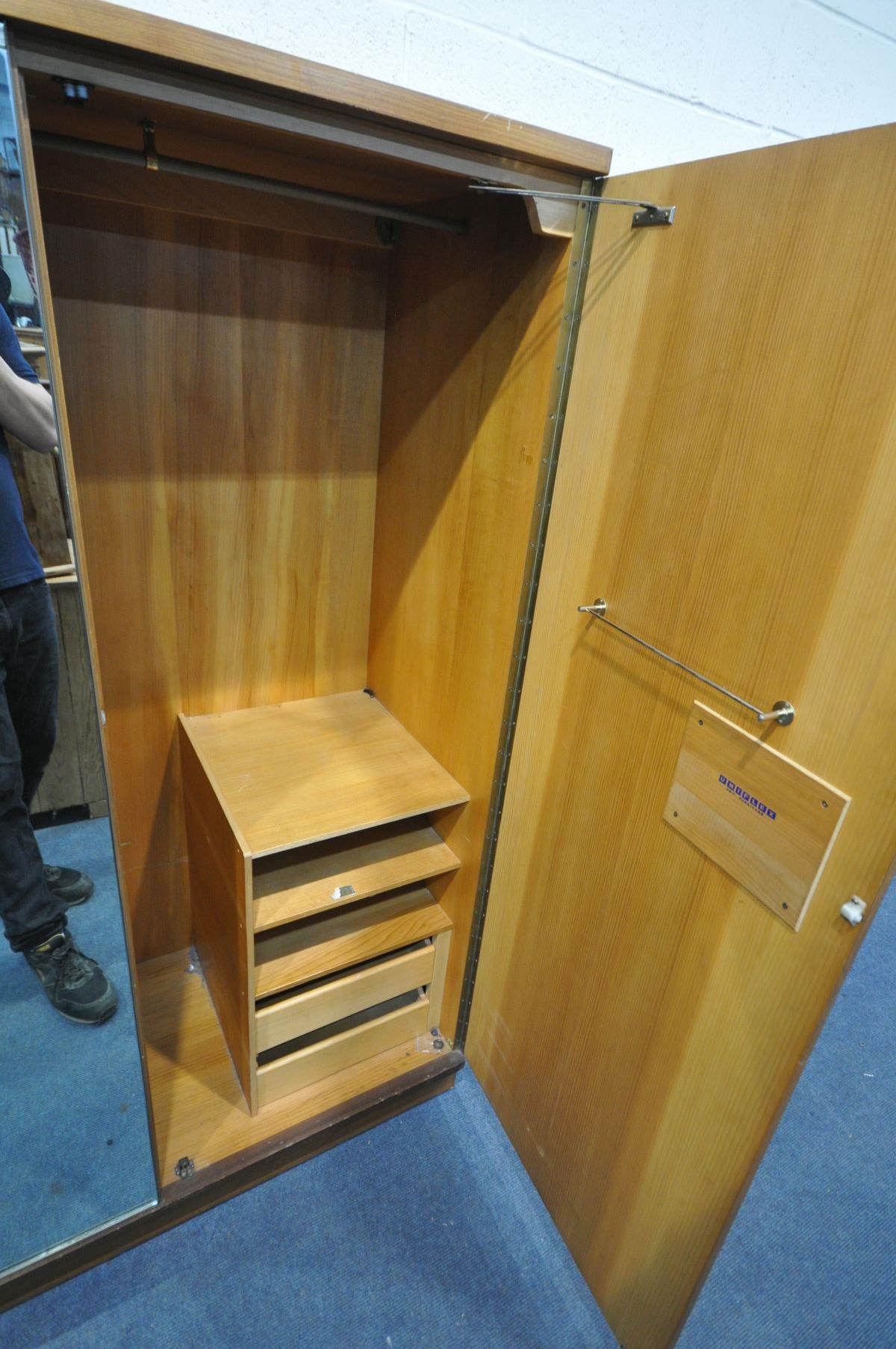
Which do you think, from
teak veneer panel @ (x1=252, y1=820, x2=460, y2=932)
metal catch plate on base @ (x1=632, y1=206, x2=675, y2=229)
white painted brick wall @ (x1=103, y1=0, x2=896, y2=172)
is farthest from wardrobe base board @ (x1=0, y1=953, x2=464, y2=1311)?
white painted brick wall @ (x1=103, y1=0, x2=896, y2=172)

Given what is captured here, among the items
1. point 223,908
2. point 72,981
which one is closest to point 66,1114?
point 72,981

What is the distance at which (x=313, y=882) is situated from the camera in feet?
4.33

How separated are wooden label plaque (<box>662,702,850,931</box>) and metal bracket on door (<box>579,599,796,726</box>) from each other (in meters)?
0.03

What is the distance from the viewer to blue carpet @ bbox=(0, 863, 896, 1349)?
1198 millimetres

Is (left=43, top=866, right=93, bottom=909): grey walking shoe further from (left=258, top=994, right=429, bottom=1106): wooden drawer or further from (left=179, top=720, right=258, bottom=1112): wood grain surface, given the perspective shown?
(left=258, top=994, right=429, bottom=1106): wooden drawer

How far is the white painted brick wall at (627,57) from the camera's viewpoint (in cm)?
86

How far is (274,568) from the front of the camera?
1.47 m

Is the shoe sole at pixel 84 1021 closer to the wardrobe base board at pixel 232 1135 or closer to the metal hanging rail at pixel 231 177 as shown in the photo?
the wardrobe base board at pixel 232 1135

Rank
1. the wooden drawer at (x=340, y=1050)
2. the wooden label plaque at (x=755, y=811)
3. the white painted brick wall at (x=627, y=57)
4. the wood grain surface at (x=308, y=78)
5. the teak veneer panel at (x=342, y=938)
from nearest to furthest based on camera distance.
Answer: the wood grain surface at (x=308, y=78) → the wooden label plaque at (x=755, y=811) → the white painted brick wall at (x=627, y=57) → the teak veneer panel at (x=342, y=938) → the wooden drawer at (x=340, y=1050)

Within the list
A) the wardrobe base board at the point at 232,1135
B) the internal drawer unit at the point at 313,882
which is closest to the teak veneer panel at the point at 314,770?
the internal drawer unit at the point at 313,882

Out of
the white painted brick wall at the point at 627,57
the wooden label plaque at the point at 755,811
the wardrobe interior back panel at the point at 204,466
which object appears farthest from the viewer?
the wardrobe interior back panel at the point at 204,466

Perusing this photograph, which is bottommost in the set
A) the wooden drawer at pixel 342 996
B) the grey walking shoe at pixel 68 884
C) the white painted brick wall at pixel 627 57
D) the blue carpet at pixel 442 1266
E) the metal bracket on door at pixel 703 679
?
the blue carpet at pixel 442 1266

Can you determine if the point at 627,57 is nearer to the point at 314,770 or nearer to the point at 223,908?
the point at 314,770

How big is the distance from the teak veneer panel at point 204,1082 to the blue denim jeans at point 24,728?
0.33m
